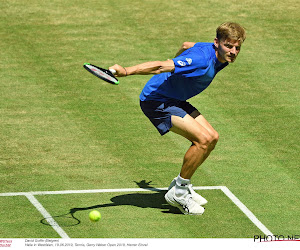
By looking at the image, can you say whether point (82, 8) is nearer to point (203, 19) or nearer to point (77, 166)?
point (203, 19)

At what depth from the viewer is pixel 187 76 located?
1132 cm

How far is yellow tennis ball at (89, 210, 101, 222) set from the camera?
36.3 feet

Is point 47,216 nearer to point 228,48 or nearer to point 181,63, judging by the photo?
point 181,63

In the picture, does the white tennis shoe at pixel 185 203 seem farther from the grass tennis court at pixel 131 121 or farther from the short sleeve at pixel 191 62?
the short sleeve at pixel 191 62

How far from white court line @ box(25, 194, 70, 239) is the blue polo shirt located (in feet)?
7.13

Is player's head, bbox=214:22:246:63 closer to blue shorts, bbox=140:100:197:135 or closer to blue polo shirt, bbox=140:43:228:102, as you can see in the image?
blue polo shirt, bbox=140:43:228:102

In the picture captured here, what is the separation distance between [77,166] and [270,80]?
557cm

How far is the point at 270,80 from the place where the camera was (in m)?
17.1

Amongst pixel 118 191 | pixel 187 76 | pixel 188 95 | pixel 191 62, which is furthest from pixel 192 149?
pixel 118 191

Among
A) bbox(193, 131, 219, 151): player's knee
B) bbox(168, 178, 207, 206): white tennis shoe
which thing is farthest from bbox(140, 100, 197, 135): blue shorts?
bbox(168, 178, 207, 206): white tennis shoe

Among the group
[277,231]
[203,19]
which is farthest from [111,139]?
[203,19]

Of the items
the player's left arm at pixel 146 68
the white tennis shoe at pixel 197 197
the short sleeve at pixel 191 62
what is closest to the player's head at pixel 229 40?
the short sleeve at pixel 191 62

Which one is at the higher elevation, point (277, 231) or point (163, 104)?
point (163, 104)

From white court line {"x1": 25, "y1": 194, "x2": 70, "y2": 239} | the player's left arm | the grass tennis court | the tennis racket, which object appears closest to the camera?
the tennis racket
